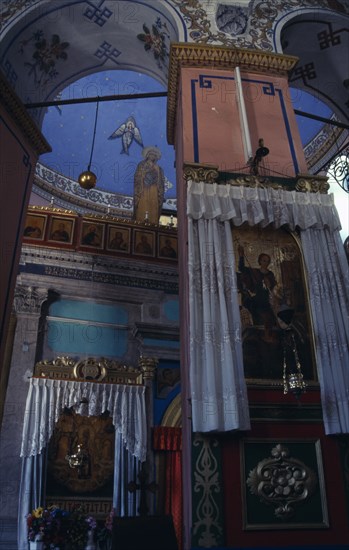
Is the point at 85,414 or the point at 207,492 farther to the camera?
the point at 85,414

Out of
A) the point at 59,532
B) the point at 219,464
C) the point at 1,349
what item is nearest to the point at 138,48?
the point at 1,349

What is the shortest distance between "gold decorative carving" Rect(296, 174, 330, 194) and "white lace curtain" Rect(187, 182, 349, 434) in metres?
0.14

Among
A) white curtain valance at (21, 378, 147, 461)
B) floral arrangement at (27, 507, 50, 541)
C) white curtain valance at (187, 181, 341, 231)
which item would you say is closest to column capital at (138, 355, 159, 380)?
white curtain valance at (21, 378, 147, 461)

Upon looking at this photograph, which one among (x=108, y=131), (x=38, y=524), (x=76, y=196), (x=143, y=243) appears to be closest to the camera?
(x=38, y=524)

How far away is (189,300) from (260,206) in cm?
127

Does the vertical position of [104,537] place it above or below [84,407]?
below

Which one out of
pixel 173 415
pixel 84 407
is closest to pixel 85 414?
pixel 84 407

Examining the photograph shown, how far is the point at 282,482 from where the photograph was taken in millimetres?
3945

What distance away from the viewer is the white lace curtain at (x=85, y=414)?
313 inches

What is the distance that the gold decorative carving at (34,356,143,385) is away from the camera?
347 inches

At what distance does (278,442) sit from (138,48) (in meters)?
5.93

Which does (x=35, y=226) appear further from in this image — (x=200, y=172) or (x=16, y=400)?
(x=200, y=172)

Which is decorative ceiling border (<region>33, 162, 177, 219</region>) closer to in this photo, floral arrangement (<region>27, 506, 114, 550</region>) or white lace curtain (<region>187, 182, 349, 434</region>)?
floral arrangement (<region>27, 506, 114, 550</region>)

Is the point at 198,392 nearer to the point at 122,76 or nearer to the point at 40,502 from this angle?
the point at 40,502
